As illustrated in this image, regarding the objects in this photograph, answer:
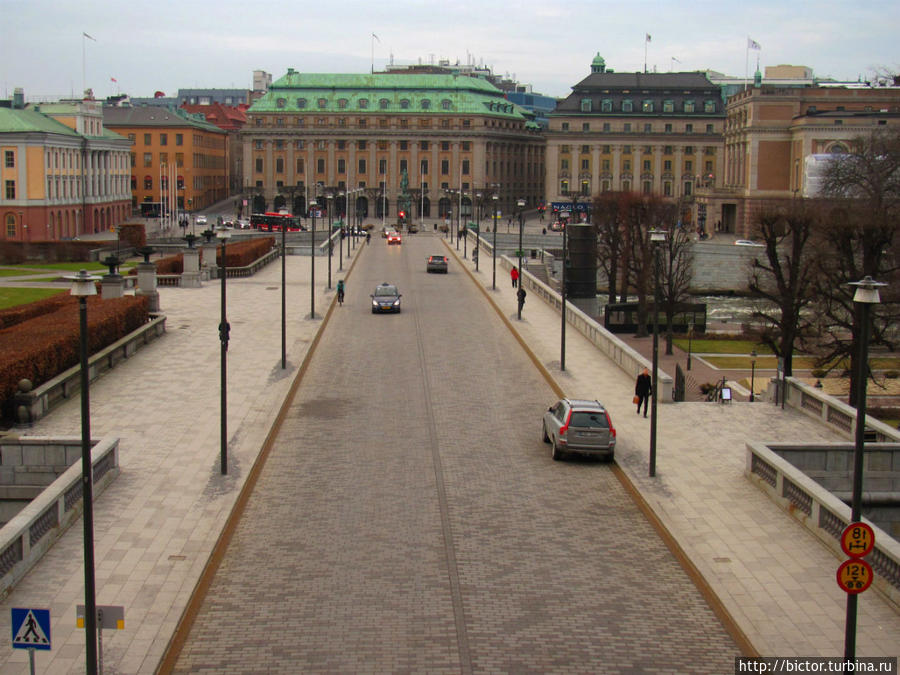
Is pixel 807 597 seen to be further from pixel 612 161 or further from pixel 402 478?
pixel 612 161

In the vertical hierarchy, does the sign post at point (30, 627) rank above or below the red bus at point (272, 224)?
below

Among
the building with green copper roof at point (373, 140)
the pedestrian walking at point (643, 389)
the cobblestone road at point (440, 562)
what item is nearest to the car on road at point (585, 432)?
the cobblestone road at point (440, 562)

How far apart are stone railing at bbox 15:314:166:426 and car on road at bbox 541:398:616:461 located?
46.5ft

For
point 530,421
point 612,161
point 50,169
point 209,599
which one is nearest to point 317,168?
point 612,161

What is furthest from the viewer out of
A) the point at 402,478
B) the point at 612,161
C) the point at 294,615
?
the point at 612,161

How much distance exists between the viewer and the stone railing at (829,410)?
29344 millimetres

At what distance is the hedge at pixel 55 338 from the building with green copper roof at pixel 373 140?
400 feet

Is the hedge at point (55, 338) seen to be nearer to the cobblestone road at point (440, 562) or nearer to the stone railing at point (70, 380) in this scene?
the stone railing at point (70, 380)

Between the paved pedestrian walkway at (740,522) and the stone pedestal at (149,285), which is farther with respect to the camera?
the stone pedestal at (149,285)

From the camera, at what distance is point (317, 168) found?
552 ft

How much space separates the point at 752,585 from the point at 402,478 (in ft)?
31.1

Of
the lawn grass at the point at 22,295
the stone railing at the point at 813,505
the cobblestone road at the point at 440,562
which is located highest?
the lawn grass at the point at 22,295

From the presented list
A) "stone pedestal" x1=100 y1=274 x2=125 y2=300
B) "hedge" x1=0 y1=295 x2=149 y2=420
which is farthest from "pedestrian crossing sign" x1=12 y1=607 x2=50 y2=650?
"stone pedestal" x1=100 y1=274 x2=125 y2=300

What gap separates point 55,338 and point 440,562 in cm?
1912
